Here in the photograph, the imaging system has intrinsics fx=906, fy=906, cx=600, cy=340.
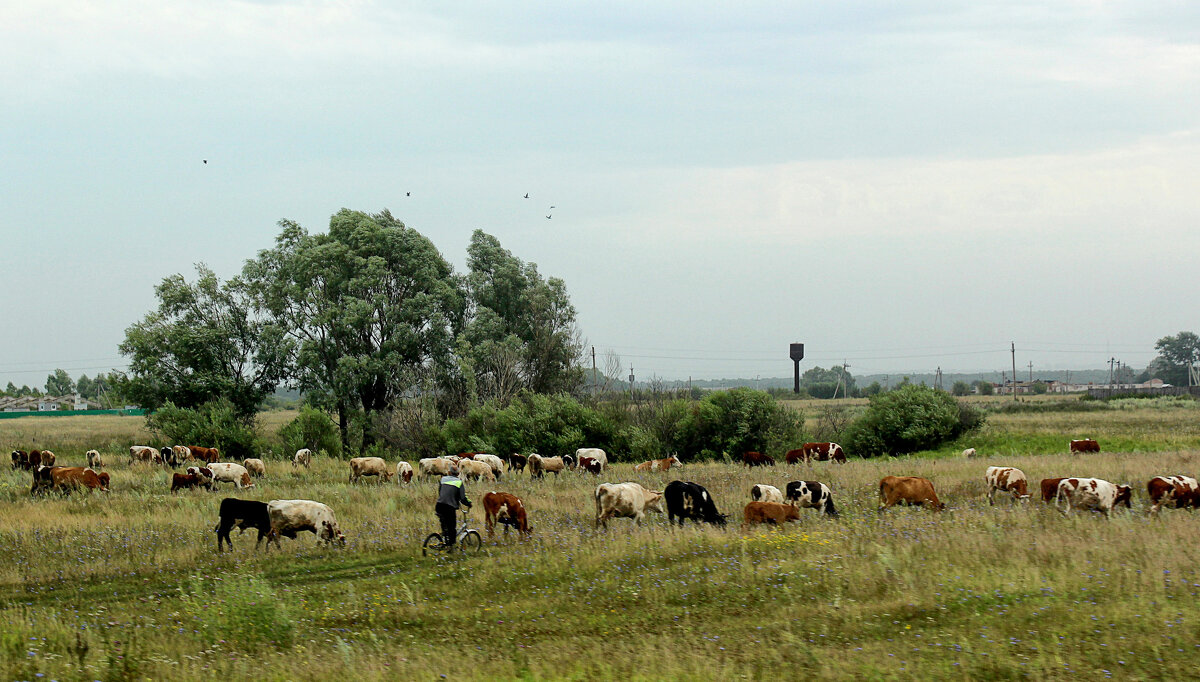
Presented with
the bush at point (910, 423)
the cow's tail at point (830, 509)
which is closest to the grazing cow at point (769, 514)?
the cow's tail at point (830, 509)

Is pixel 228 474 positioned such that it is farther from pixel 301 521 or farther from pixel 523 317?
pixel 523 317

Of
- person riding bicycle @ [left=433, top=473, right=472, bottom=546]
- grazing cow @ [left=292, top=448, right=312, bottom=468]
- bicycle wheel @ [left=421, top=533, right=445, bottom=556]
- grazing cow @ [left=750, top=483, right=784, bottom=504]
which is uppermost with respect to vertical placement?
person riding bicycle @ [left=433, top=473, right=472, bottom=546]

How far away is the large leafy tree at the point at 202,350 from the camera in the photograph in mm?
59000

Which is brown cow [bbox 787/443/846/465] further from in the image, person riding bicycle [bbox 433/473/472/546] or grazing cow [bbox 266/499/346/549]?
person riding bicycle [bbox 433/473/472/546]

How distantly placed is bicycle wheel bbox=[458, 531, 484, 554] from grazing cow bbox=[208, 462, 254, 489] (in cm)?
1911

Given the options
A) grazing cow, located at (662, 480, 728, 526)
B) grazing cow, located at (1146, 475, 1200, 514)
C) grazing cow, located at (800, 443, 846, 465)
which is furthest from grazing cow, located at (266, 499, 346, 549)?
grazing cow, located at (800, 443, 846, 465)

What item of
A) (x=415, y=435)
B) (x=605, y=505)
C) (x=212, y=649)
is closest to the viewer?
(x=212, y=649)

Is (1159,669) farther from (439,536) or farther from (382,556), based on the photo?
(382,556)

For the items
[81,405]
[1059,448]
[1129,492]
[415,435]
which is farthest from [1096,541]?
[81,405]

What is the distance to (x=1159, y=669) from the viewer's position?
858 cm

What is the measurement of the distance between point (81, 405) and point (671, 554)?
8171 inches

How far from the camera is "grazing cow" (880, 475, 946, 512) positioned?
20.9 meters

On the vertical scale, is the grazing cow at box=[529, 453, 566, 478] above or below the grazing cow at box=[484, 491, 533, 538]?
below

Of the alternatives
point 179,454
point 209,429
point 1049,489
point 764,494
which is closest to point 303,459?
point 179,454
